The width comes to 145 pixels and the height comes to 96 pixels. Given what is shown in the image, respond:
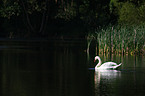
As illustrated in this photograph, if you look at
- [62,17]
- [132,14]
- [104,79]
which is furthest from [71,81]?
[62,17]

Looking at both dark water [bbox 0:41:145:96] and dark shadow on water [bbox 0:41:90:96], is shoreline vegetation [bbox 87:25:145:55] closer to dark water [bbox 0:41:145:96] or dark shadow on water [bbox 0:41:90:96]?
dark water [bbox 0:41:145:96]

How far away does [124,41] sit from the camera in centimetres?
2895

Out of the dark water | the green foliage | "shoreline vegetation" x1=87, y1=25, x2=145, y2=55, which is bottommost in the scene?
the dark water

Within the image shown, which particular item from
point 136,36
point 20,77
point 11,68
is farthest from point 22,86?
point 136,36

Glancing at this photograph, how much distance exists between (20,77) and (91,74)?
2.93 meters

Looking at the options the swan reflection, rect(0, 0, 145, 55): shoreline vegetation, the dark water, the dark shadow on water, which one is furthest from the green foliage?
the swan reflection

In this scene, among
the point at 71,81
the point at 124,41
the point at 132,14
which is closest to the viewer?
the point at 71,81

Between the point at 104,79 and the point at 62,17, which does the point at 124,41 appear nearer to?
the point at 104,79

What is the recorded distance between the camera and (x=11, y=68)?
780 inches

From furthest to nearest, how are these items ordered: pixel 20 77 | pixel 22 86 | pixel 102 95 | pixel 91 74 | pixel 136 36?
pixel 136 36 < pixel 91 74 < pixel 20 77 < pixel 22 86 < pixel 102 95

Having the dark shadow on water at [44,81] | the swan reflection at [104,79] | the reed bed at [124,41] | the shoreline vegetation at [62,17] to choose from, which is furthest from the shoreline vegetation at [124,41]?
the shoreline vegetation at [62,17]

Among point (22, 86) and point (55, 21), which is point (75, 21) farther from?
point (22, 86)

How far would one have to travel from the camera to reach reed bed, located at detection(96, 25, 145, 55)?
29.0m

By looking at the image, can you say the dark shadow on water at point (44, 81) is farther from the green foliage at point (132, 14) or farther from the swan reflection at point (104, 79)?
the green foliage at point (132, 14)
